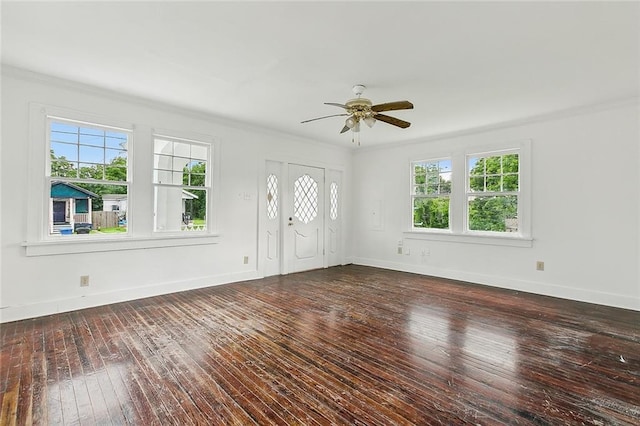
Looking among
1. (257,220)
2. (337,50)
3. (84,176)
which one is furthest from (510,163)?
(84,176)

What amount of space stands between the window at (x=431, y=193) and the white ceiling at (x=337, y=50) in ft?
5.75

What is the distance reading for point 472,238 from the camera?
17.6ft

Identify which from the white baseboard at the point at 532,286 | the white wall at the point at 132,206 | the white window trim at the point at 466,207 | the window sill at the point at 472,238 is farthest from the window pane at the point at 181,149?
the white baseboard at the point at 532,286

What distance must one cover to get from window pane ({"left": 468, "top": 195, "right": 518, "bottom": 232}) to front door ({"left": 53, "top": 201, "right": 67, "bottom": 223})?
19.1 ft

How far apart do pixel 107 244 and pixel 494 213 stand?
5.64m

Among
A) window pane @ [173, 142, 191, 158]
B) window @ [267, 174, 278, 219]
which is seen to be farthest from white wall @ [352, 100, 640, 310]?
window pane @ [173, 142, 191, 158]

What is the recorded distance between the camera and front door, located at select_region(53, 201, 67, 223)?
3.64 metres

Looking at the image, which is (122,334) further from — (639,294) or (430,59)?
(639,294)

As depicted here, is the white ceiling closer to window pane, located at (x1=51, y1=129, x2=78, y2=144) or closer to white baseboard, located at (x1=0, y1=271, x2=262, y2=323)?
window pane, located at (x1=51, y1=129, x2=78, y2=144)

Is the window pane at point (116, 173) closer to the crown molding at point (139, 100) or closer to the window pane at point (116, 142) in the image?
the window pane at point (116, 142)

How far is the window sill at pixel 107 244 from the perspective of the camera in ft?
11.4

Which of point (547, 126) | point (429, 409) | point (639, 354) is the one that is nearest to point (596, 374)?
point (639, 354)

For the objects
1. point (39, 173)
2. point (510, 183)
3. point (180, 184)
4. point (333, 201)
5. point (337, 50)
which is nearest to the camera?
point (337, 50)

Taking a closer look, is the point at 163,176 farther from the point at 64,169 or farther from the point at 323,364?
the point at 323,364
